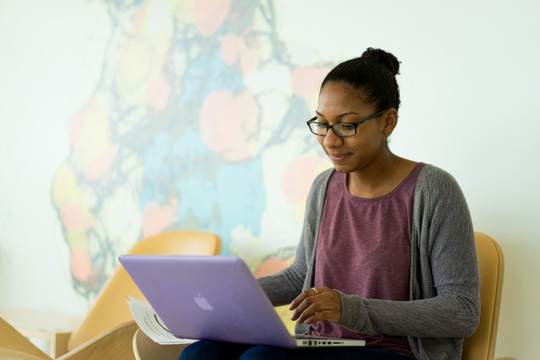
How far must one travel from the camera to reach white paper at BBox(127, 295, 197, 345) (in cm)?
120

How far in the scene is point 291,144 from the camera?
1.94 metres

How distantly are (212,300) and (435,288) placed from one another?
47 cm

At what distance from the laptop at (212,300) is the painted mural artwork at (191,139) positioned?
32.1 inches

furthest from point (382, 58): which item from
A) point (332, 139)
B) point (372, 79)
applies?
point (332, 139)

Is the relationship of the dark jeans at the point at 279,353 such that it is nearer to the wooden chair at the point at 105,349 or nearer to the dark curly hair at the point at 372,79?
the wooden chair at the point at 105,349

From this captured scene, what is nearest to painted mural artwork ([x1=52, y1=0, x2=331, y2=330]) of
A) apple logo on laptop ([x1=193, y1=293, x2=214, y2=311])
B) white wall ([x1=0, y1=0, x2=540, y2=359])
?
white wall ([x1=0, y1=0, x2=540, y2=359])

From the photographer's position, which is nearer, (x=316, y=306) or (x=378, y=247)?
(x=316, y=306)

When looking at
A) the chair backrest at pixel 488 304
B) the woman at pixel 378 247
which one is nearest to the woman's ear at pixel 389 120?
the woman at pixel 378 247

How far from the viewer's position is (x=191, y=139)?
7.20ft

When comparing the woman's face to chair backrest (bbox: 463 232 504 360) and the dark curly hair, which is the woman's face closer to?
the dark curly hair

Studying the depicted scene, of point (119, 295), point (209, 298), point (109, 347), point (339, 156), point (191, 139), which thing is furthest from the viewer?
point (191, 139)

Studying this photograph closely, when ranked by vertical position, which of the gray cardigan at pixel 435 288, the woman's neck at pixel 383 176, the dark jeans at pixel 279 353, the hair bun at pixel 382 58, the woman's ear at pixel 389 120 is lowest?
the dark jeans at pixel 279 353

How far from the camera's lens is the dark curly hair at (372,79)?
4.24 ft

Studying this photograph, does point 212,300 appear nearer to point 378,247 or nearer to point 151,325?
point 151,325
